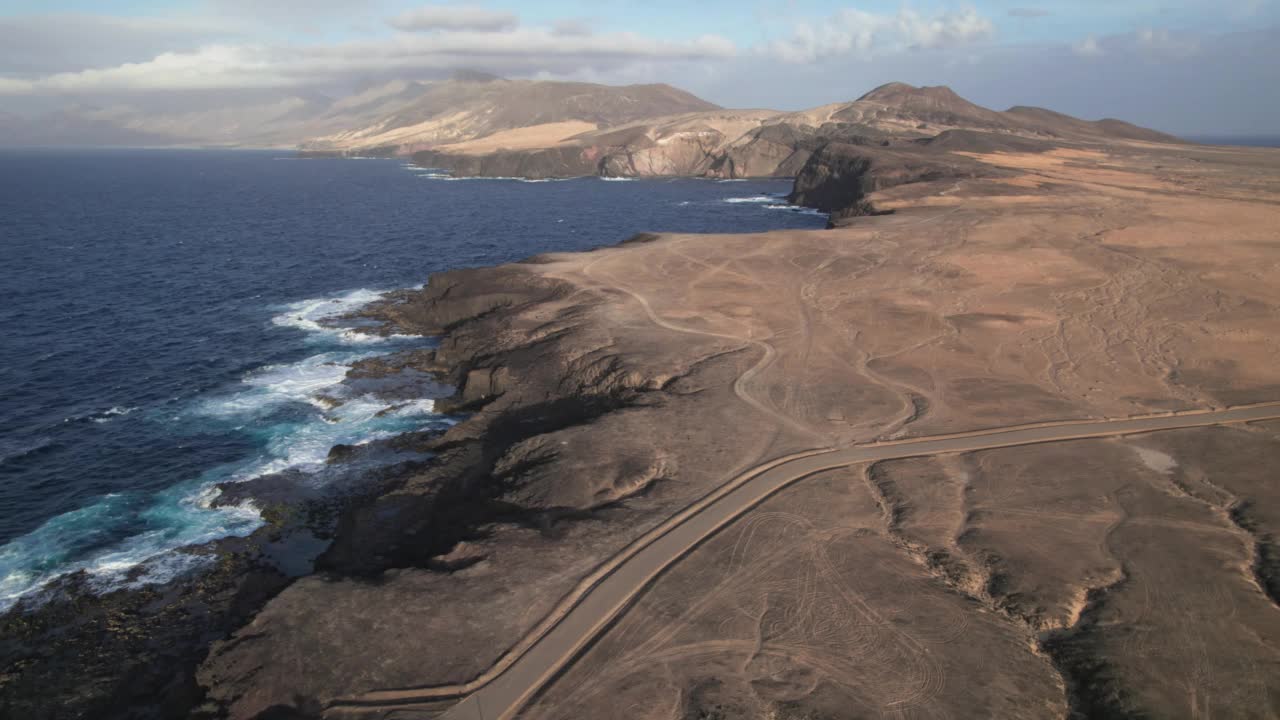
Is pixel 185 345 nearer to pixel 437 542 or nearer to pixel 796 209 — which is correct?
pixel 437 542

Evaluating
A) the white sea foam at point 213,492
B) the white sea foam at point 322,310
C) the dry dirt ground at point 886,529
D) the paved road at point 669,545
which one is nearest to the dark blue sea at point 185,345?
the white sea foam at point 213,492

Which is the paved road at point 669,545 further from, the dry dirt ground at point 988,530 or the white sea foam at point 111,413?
the white sea foam at point 111,413

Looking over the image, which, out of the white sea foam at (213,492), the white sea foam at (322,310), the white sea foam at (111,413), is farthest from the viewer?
the white sea foam at (322,310)

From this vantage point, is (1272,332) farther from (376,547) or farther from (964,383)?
(376,547)

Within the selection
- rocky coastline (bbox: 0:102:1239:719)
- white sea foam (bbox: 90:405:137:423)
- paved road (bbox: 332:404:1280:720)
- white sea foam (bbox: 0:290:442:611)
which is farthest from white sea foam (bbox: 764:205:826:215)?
white sea foam (bbox: 90:405:137:423)

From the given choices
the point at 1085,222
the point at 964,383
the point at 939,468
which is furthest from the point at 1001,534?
the point at 1085,222

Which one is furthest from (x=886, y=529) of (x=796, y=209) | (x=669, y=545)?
(x=796, y=209)

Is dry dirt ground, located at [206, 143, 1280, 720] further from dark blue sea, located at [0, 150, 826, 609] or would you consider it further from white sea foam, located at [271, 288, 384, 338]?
white sea foam, located at [271, 288, 384, 338]
